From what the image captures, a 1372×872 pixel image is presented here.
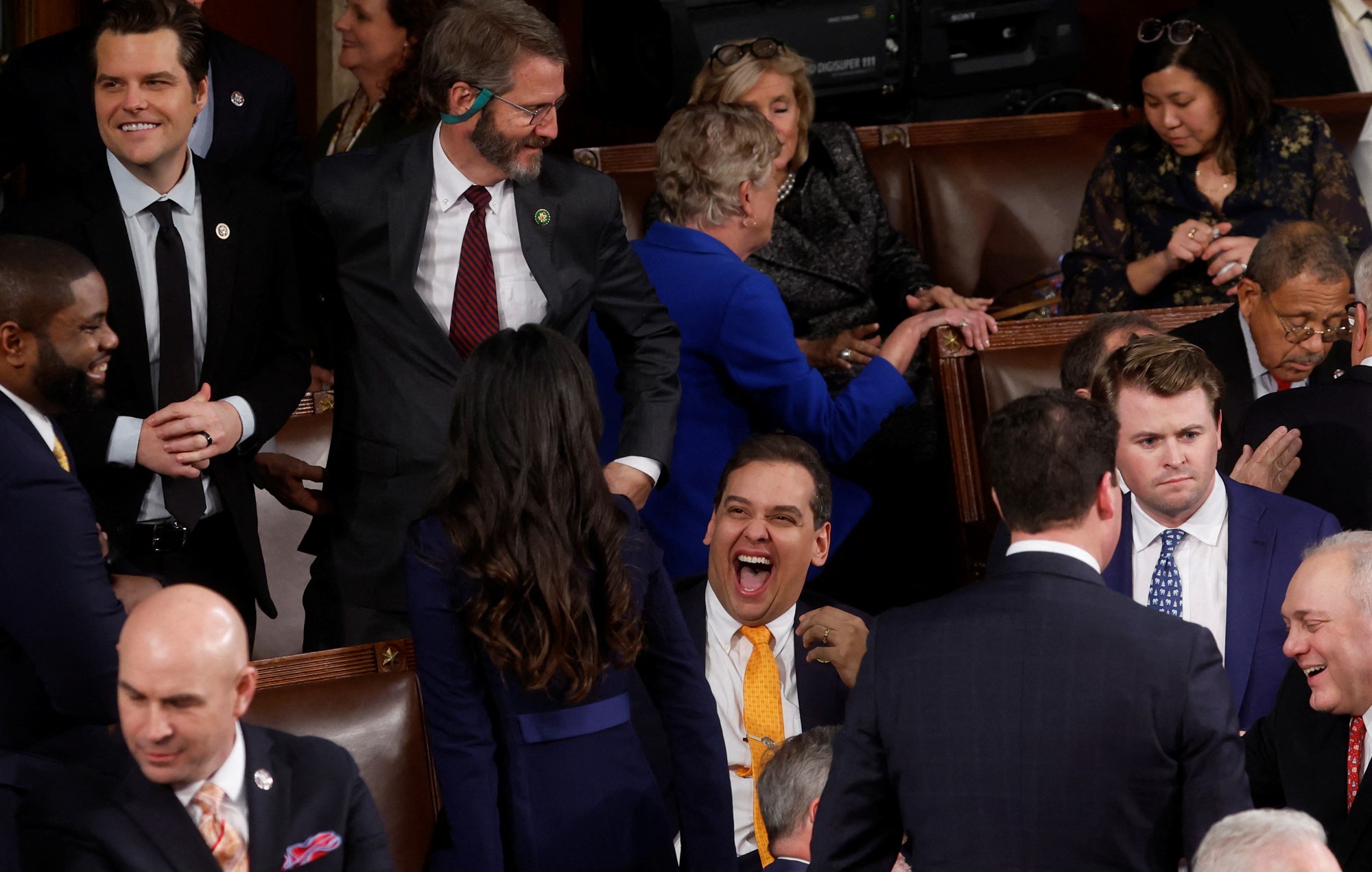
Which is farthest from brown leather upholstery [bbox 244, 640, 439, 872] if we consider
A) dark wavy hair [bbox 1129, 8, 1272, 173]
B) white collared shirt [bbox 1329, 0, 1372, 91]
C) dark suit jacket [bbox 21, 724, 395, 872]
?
white collared shirt [bbox 1329, 0, 1372, 91]

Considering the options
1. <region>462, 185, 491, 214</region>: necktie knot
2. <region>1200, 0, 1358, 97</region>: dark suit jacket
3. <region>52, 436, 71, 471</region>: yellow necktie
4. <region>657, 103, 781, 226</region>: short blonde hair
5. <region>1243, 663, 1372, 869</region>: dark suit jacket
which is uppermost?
<region>1200, 0, 1358, 97</region>: dark suit jacket

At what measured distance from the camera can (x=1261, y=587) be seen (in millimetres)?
2768

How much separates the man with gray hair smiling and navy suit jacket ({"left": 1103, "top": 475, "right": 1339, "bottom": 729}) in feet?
3.31

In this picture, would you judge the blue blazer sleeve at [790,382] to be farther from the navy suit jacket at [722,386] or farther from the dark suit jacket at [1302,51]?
the dark suit jacket at [1302,51]

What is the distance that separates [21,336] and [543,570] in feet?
2.50

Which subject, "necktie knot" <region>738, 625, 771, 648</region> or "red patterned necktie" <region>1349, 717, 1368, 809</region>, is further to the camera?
"necktie knot" <region>738, 625, 771, 648</region>

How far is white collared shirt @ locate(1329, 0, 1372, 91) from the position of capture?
4836 mm

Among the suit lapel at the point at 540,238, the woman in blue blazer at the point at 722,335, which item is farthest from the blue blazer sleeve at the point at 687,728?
the woman in blue blazer at the point at 722,335

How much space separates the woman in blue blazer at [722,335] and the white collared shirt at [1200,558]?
68cm

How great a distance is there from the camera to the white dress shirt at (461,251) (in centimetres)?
285

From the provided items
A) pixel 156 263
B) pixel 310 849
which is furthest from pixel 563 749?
pixel 156 263

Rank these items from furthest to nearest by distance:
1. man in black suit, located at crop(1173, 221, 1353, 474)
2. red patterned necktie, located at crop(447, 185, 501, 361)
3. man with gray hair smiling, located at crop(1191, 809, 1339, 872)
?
1. man in black suit, located at crop(1173, 221, 1353, 474)
2. red patterned necktie, located at crop(447, 185, 501, 361)
3. man with gray hair smiling, located at crop(1191, 809, 1339, 872)

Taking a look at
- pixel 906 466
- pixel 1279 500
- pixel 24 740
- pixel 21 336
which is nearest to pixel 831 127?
pixel 906 466

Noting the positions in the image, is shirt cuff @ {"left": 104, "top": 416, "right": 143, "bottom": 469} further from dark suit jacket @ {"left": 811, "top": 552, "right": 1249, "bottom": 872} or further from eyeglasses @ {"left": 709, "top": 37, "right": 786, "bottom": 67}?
eyeglasses @ {"left": 709, "top": 37, "right": 786, "bottom": 67}
